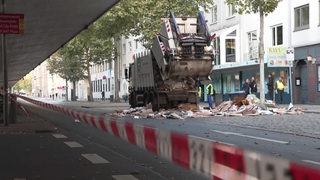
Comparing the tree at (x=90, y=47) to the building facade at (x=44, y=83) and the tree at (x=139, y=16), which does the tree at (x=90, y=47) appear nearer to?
the tree at (x=139, y=16)

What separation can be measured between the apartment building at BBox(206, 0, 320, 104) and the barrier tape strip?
2302 cm

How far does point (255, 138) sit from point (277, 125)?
4439mm

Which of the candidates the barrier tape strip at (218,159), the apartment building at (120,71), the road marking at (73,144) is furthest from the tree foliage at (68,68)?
the barrier tape strip at (218,159)

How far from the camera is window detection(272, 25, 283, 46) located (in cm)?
3741

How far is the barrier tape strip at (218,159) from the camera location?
3183 millimetres

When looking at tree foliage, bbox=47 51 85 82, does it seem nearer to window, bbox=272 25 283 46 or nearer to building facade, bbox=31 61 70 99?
window, bbox=272 25 283 46

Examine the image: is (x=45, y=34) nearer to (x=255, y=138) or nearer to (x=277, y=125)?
(x=277, y=125)

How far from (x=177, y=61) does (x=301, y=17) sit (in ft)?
46.9

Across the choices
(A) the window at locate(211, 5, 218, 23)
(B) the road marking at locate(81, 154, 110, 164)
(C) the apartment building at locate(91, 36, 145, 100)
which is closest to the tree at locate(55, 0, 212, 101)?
(A) the window at locate(211, 5, 218, 23)

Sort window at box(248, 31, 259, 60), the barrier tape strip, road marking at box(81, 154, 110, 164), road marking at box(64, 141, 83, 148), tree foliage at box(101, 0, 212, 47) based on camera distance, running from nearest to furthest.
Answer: the barrier tape strip < road marking at box(81, 154, 110, 164) < road marking at box(64, 141, 83, 148) < window at box(248, 31, 259, 60) < tree foliage at box(101, 0, 212, 47)

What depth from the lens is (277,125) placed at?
1753 cm

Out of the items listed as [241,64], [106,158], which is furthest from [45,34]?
[241,64]

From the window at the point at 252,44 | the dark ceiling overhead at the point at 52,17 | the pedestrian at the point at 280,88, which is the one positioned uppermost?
the window at the point at 252,44

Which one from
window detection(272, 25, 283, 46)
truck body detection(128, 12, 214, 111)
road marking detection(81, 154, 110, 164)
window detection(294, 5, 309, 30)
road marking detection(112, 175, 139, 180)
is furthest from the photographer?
window detection(272, 25, 283, 46)
